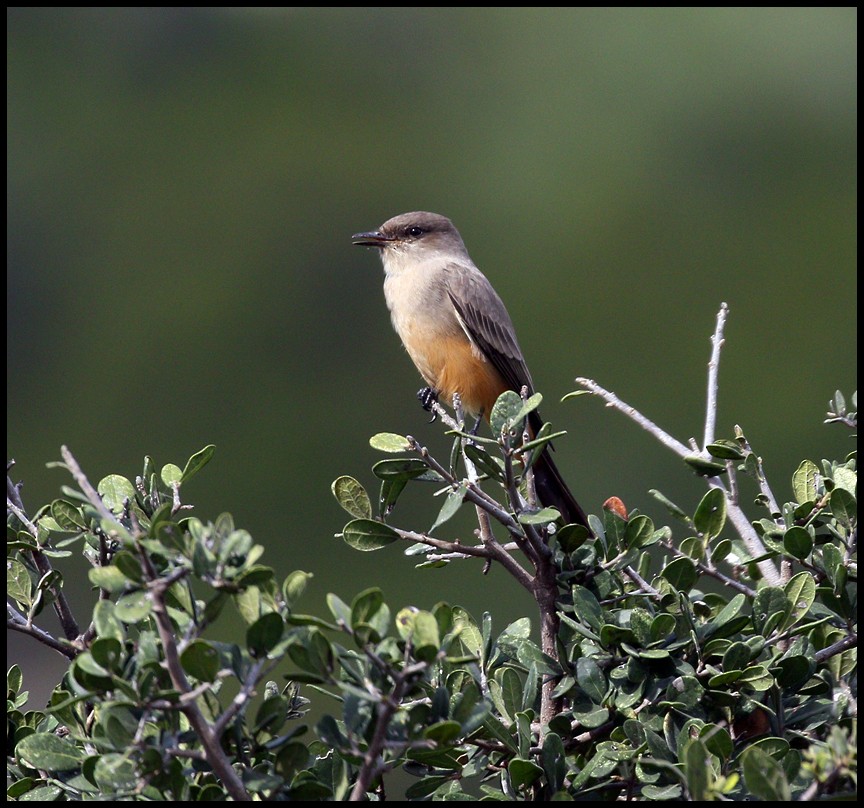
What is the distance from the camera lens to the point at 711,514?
7.71ft

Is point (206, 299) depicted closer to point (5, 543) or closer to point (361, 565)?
point (361, 565)

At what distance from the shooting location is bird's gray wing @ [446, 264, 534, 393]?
16.9 feet

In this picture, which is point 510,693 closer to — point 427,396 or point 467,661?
point 467,661

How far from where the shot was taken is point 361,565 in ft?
35.4

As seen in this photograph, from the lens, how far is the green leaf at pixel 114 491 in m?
2.05

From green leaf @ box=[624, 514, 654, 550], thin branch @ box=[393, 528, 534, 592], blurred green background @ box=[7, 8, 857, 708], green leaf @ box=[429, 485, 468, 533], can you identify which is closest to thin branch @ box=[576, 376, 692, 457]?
green leaf @ box=[624, 514, 654, 550]

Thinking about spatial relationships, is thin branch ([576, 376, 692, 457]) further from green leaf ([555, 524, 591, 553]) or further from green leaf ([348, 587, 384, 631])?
green leaf ([348, 587, 384, 631])

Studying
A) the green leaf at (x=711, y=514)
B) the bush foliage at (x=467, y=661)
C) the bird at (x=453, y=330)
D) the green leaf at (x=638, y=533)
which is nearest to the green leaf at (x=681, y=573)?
the bush foliage at (x=467, y=661)

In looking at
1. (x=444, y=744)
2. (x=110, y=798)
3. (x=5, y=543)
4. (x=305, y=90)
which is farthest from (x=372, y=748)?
(x=305, y=90)

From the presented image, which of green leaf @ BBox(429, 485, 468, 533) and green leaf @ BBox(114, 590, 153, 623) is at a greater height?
green leaf @ BBox(114, 590, 153, 623)

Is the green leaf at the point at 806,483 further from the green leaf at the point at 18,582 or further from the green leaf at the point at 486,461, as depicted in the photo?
the green leaf at the point at 18,582

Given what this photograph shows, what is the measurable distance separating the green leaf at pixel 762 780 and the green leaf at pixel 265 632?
27.5 inches

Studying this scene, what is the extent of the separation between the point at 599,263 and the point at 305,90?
20.4 feet

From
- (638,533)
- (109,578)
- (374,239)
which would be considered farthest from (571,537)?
(374,239)
